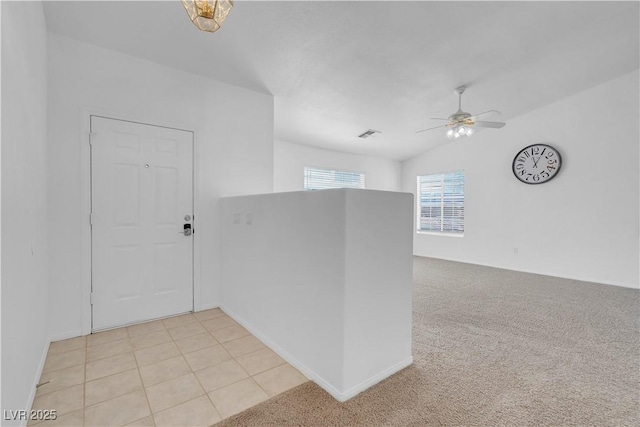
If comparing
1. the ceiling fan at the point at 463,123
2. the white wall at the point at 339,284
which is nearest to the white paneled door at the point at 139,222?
the white wall at the point at 339,284

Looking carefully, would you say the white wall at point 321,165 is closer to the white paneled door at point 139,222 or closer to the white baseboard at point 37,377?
the white paneled door at point 139,222

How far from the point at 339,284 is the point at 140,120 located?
2.69 meters

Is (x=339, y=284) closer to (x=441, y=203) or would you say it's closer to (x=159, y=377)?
(x=159, y=377)

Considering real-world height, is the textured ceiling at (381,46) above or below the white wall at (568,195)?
above

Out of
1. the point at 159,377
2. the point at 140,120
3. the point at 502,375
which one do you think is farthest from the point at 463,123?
the point at 159,377

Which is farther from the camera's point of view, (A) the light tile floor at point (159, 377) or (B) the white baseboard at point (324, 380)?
(B) the white baseboard at point (324, 380)

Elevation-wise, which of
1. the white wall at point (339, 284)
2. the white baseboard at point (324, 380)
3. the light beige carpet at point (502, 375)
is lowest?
the light beige carpet at point (502, 375)

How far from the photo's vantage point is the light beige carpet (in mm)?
1593

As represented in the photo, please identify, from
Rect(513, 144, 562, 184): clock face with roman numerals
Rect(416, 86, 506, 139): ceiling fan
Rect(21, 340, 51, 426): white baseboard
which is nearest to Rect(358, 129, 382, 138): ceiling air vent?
Rect(416, 86, 506, 139): ceiling fan

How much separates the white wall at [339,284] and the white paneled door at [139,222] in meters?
1.27

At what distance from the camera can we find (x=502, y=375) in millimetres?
1994

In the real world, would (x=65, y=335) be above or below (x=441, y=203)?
below

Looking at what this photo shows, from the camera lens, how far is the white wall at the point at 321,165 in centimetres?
582

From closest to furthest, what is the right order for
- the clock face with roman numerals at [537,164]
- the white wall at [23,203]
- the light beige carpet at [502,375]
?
the white wall at [23,203] < the light beige carpet at [502,375] < the clock face with roman numerals at [537,164]
